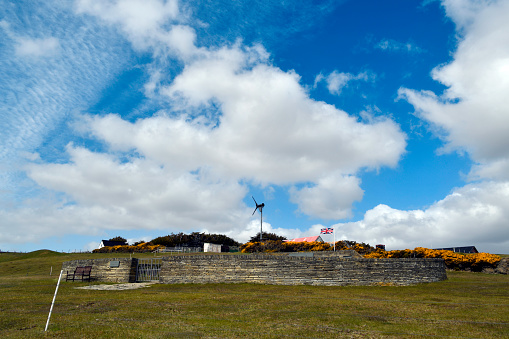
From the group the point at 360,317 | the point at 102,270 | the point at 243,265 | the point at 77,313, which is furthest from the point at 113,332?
the point at 102,270

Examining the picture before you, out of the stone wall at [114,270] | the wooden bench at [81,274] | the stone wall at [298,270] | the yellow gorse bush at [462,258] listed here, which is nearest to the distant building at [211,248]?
the wooden bench at [81,274]

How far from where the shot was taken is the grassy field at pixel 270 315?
27.2 feet

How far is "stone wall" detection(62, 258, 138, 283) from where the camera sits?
23344 mm

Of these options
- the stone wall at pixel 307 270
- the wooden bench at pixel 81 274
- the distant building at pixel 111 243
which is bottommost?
the wooden bench at pixel 81 274

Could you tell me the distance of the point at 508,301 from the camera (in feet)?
44.4

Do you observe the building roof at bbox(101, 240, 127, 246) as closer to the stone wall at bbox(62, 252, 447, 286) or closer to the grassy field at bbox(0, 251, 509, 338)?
the stone wall at bbox(62, 252, 447, 286)

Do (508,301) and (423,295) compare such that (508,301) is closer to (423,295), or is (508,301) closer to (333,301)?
(423,295)

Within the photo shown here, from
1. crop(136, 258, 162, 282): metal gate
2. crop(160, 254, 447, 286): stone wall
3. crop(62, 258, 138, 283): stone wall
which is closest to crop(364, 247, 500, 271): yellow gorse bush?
crop(160, 254, 447, 286): stone wall

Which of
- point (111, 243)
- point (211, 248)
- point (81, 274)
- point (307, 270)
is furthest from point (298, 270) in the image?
→ point (111, 243)

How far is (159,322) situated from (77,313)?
363 cm

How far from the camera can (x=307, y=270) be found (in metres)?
19.5

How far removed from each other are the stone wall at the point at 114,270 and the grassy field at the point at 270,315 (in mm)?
8030

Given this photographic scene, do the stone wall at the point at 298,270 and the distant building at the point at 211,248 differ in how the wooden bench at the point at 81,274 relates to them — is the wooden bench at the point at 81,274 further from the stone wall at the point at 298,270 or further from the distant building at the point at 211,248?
the distant building at the point at 211,248

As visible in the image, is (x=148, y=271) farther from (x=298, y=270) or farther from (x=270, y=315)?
(x=270, y=315)
